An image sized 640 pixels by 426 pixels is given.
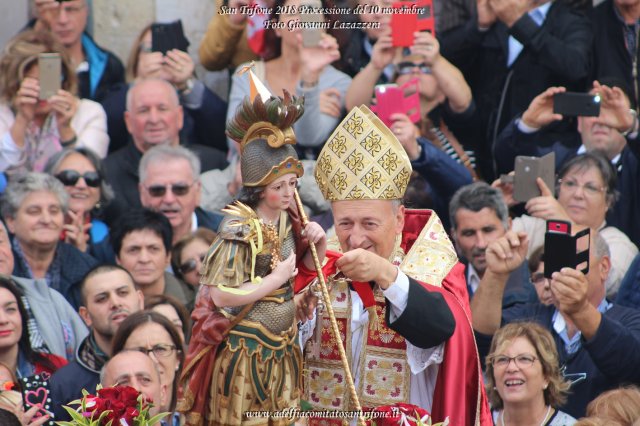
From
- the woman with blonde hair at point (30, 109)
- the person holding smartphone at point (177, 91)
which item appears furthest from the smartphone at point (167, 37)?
the woman with blonde hair at point (30, 109)

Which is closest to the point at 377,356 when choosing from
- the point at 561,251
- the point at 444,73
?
the point at 561,251

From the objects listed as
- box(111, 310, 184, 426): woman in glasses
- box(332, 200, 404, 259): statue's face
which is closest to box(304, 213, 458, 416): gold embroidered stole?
box(332, 200, 404, 259): statue's face

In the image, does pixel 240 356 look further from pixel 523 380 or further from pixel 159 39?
pixel 159 39

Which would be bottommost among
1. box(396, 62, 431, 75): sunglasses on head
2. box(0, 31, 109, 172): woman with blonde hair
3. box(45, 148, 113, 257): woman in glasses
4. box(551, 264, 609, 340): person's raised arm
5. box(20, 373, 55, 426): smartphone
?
box(20, 373, 55, 426): smartphone

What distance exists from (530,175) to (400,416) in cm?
378

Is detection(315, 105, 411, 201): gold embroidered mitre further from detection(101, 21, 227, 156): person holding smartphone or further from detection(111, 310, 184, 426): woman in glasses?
detection(101, 21, 227, 156): person holding smartphone

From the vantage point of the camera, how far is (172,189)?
1070cm

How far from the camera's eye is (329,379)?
7613 millimetres

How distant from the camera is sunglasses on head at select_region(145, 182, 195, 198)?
1069 centimetres

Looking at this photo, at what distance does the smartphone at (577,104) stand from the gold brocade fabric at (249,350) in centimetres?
410

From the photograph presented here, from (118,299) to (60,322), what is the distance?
0.39 metres

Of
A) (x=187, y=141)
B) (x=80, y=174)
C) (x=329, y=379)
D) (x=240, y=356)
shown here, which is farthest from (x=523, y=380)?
(x=187, y=141)

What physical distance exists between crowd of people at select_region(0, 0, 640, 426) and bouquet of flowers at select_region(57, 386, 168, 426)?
22cm

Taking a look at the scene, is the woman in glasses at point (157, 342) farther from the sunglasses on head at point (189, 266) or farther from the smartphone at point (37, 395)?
the sunglasses on head at point (189, 266)
